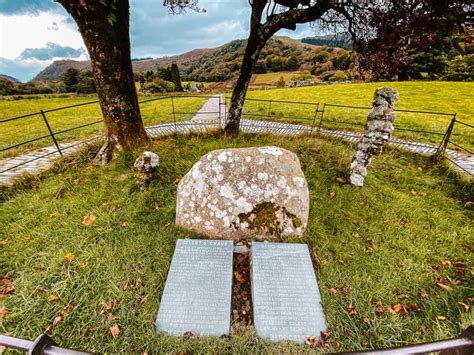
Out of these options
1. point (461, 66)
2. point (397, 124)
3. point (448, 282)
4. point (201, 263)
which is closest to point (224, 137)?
point (201, 263)

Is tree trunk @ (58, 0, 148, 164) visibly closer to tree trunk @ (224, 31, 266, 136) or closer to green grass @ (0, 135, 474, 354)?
green grass @ (0, 135, 474, 354)

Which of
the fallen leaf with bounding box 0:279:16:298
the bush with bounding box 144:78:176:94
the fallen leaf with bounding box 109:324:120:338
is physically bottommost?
the bush with bounding box 144:78:176:94

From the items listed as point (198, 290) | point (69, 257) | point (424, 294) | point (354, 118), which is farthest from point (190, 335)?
point (354, 118)

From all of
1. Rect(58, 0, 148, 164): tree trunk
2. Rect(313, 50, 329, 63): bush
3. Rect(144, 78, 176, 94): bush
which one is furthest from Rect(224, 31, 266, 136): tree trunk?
Rect(313, 50, 329, 63): bush

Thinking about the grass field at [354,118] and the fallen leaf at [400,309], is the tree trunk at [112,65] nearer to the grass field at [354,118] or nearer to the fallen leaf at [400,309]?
the grass field at [354,118]

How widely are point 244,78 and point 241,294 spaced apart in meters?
5.44

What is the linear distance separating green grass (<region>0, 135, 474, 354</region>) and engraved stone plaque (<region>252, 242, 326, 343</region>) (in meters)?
0.15

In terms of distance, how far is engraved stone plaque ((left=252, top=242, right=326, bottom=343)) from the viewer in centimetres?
225

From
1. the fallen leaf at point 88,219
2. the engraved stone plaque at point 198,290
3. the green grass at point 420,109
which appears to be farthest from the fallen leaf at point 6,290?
the green grass at point 420,109

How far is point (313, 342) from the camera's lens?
219 centimetres

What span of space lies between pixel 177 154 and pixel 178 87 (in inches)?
1568

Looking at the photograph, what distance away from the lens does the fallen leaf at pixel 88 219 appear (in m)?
3.53

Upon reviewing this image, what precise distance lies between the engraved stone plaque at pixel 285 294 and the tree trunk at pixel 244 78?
4.46m

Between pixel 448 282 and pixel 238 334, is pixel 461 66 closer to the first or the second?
pixel 448 282
